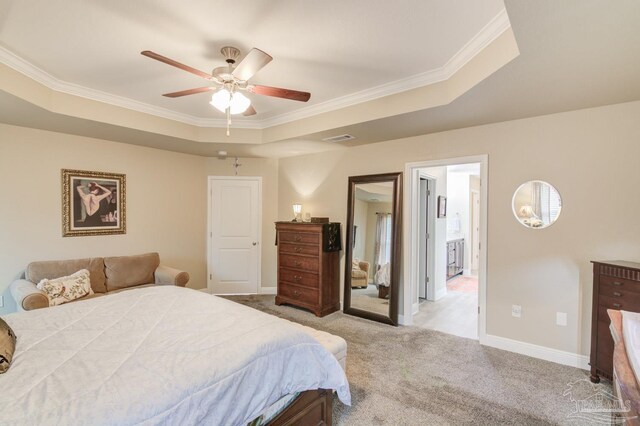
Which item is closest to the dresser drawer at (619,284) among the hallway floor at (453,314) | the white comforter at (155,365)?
the hallway floor at (453,314)

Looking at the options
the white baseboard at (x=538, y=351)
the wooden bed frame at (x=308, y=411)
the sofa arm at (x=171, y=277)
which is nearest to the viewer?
the wooden bed frame at (x=308, y=411)

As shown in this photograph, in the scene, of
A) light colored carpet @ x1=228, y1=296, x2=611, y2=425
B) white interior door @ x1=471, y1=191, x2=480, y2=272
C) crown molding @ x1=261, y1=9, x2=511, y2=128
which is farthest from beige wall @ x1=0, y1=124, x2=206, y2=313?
white interior door @ x1=471, y1=191, x2=480, y2=272

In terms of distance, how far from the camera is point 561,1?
140cm

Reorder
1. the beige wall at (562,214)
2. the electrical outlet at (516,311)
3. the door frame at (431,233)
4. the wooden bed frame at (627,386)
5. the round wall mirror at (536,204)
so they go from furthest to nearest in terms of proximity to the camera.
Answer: the door frame at (431,233) < the electrical outlet at (516,311) < the round wall mirror at (536,204) < the beige wall at (562,214) < the wooden bed frame at (627,386)

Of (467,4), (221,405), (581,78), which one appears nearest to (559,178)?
(581,78)

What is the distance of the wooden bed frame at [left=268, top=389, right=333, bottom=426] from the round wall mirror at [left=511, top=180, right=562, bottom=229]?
2616mm

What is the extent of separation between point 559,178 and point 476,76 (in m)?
1.46

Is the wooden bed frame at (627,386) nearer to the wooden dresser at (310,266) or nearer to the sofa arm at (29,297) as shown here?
the wooden dresser at (310,266)

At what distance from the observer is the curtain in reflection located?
4059 mm

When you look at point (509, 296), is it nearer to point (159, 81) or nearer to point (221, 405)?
point (221, 405)

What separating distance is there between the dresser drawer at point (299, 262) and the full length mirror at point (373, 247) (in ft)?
1.68

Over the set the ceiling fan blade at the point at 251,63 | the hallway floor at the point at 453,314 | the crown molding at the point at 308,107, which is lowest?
the hallway floor at the point at 453,314

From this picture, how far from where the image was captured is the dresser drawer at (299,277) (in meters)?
4.22

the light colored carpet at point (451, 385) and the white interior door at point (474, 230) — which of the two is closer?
the light colored carpet at point (451, 385)
